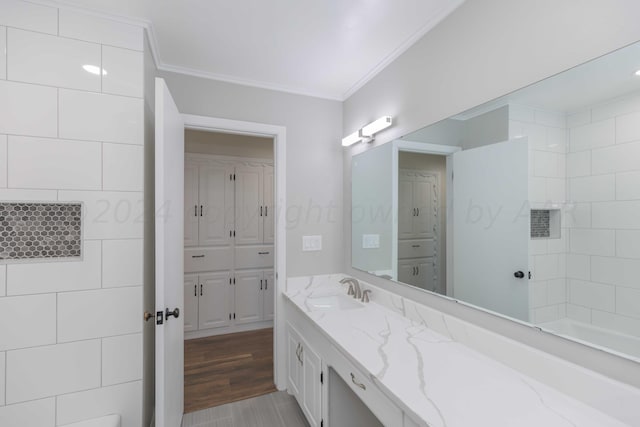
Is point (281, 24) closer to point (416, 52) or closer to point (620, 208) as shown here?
point (416, 52)

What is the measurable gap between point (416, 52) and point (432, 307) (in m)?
1.43

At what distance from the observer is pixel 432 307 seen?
1.53m

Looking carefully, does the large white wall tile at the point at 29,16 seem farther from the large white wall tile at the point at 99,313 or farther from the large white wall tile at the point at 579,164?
the large white wall tile at the point at 579,164

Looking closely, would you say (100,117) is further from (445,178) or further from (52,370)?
(445,178)

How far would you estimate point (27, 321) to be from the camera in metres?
1.35

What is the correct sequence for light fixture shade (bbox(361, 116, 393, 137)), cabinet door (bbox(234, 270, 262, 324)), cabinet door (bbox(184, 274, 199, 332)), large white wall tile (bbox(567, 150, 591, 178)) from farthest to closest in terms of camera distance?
cabinet door (bbox(234, 270, 262, 324))
cabinet door (bbox(184, 274, 199, 332))
light fixture shade (bbox(361, 116, 393, 137))
large white wall tile (bbox(567, 150, 591, 178))

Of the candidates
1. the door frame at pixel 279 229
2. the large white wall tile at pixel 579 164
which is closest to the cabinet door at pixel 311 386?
the door frame at pixel 279 229

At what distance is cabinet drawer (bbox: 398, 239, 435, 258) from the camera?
1626 millimetres

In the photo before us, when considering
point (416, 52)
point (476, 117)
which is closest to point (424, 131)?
point (476, 117)

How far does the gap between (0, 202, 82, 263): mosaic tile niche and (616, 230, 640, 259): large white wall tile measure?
2.20 m

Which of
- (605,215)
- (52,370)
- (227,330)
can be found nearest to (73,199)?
(52,370)

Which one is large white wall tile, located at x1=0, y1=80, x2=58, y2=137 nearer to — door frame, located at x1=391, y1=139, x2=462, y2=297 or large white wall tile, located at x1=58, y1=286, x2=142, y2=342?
large white wall tile, located at x1=58, y1=286, x2=142, y2=342

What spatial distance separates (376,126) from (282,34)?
30.9 inches

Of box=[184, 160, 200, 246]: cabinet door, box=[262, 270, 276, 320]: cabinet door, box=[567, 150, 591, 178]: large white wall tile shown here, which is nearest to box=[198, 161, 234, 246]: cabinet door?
box=[184, 160, 200, 246]: cabinet door
